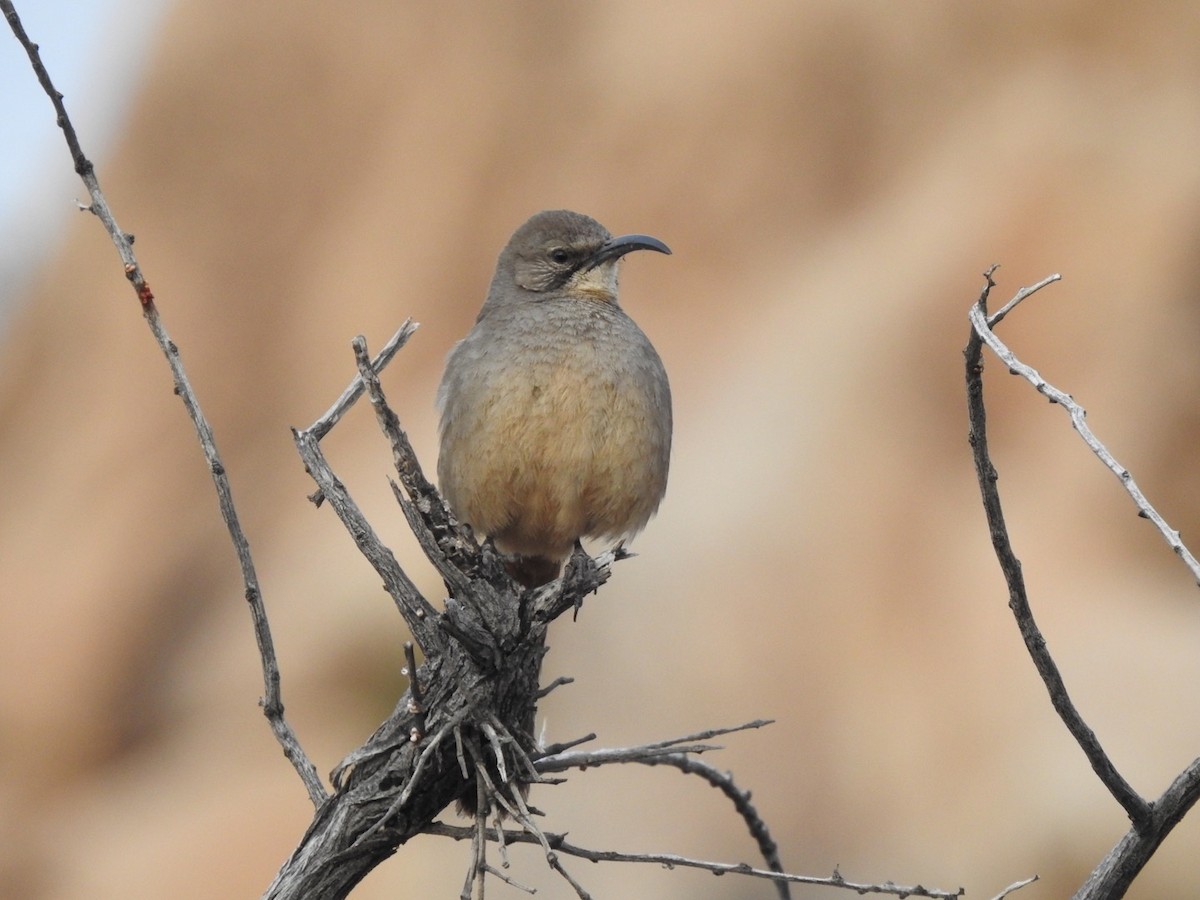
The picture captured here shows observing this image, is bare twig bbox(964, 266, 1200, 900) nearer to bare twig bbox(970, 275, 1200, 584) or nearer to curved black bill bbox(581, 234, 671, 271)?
bare twig bbox(970, 275, 1200, 584)

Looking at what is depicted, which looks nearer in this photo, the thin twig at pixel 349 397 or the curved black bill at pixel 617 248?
the thin twig at pixel 349 397

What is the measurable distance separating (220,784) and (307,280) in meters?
7.06

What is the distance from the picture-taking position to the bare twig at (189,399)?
318 cm

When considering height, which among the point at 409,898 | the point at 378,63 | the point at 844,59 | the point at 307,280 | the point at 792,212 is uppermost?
the point at 378,63

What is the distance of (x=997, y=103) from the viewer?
16.0 metres

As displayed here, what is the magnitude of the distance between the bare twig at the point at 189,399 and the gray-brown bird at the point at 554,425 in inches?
62.9

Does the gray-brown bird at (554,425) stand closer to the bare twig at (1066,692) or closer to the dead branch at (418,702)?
the dead branch at (418,702)

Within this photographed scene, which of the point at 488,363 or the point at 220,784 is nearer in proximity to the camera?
the point at 488,363

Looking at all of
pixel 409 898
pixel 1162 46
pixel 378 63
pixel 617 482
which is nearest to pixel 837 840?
pixel 409 898

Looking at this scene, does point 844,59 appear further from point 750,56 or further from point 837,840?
point 837,840

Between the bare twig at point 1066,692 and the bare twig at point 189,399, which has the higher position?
the bare twig at point 189,399

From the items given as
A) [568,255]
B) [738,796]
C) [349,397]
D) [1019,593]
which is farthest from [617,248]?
[1019,593]

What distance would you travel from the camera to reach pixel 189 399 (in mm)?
3371

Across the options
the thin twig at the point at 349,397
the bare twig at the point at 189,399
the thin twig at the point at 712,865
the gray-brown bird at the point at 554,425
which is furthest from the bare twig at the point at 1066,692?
the gray-brown bird at the point at 554,425
